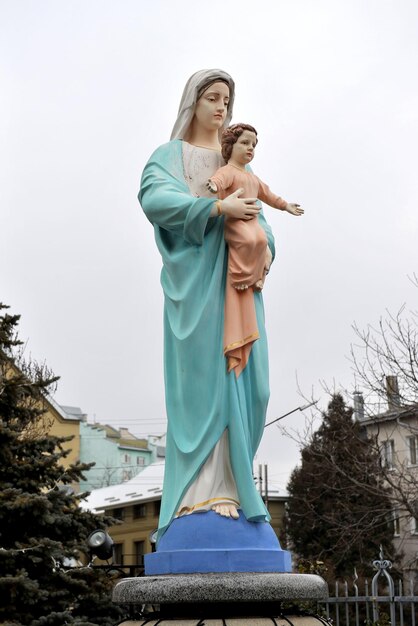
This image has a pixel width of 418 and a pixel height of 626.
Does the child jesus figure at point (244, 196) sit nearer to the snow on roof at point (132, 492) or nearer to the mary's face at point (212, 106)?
the mary's face at point (212, 106)

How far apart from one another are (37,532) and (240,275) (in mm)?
6496

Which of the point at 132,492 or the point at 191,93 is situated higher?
the point at 191,93

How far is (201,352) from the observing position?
21.2 ft

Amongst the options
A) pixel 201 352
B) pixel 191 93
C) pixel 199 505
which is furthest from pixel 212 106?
pixel 199 505

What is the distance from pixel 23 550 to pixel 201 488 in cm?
542

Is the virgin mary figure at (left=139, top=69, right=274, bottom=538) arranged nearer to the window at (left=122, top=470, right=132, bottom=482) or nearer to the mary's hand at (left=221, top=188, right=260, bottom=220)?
the mary's hand at (left=221, top=188, right=260, bottom=220)

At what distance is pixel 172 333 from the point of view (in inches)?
265

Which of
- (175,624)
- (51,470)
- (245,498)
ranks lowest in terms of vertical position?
(175,624)

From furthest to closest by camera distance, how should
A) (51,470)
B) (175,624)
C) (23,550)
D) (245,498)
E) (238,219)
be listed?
1. (51,470)
2. (23,550)
3. (238,219)
4. (245,498)
5. (175,624)

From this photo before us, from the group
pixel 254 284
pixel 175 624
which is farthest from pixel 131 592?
pixel 254 284

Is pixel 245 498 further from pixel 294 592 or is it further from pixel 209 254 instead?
pixel 209 254

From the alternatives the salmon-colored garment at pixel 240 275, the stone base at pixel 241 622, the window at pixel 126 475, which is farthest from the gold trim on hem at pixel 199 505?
the window at pixel 126 475

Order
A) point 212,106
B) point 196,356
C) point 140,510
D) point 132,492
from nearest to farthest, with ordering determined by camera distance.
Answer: point 196,356 → point 212,106 → point 140,510 → point 132,492

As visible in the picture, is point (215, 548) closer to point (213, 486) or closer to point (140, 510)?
point (213, 486)
